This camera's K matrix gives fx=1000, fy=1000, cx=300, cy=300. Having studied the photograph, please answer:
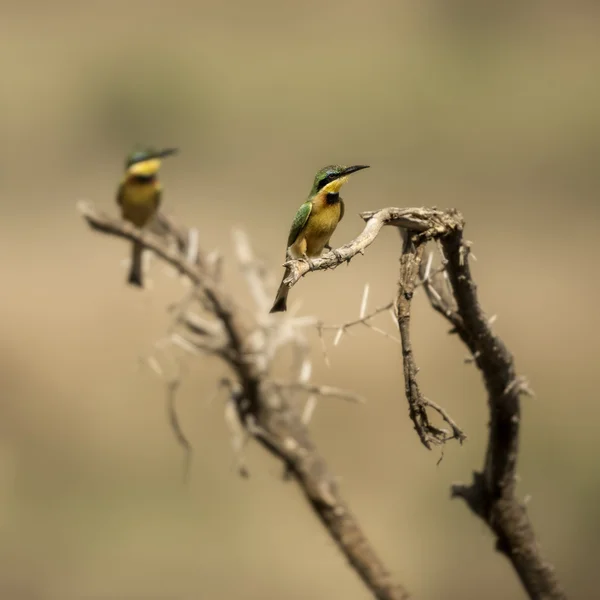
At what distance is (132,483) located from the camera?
4879mm

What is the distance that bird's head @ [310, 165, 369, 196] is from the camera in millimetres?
1628

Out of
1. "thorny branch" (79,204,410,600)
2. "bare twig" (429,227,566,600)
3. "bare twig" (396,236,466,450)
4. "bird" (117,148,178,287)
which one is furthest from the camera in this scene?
"bird" (117,148,178,287)

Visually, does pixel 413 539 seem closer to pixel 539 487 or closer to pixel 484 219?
pixel 539 487

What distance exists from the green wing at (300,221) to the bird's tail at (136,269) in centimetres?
153

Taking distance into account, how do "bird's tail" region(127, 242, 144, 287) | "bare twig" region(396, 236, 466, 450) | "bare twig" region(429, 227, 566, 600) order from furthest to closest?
1. "bird's tail" region(127, 242, 144, 287)
2. "bare twig" region(429, 227, 566, 600)
3. "bare twig" region(396, 236, 466, 450)

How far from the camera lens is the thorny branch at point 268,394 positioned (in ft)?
7.52

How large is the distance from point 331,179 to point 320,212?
0.06m

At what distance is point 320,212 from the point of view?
164 cm

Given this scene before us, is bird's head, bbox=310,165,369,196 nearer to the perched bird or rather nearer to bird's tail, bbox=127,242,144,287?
the perched bird

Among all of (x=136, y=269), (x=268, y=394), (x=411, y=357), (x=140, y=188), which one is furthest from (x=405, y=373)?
(x=140, y=188)

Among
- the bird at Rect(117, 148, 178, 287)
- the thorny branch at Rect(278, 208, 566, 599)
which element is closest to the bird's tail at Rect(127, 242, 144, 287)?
the bird at Rect(117, 148, 178, 287)

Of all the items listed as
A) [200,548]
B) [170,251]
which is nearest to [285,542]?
[200,548]

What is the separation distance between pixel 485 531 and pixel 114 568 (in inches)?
114

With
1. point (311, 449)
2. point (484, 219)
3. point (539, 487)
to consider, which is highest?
point (484, 219)
